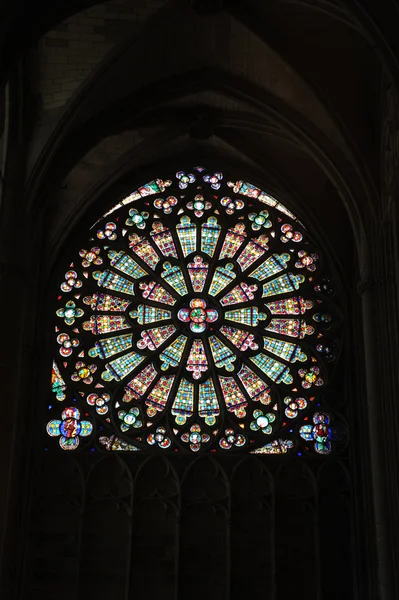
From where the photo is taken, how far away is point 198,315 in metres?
14.9

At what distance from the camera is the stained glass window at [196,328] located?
46.1 feet

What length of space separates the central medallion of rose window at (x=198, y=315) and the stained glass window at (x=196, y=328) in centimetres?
2

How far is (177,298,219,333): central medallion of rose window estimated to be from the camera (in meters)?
14.8

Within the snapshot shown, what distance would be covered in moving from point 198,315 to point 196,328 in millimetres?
213

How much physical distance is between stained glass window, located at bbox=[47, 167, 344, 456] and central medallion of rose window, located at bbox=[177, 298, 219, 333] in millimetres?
17

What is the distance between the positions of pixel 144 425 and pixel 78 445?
944 mm
